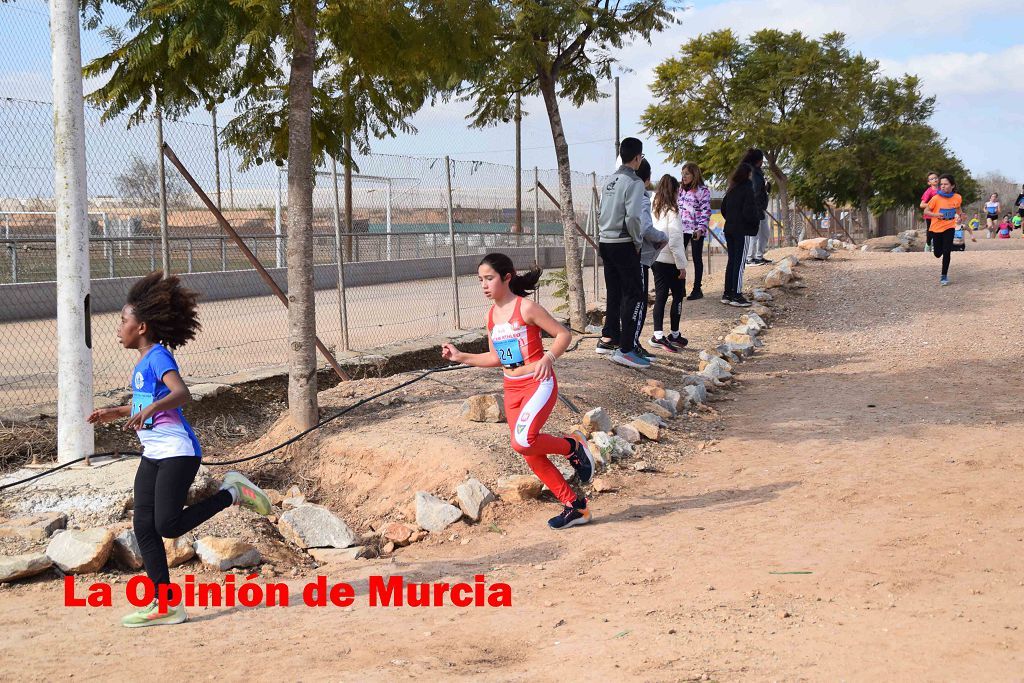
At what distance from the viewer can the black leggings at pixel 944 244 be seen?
14609mm

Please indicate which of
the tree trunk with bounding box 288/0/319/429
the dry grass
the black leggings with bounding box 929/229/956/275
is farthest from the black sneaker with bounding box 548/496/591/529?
the black leggings with bounding box 929/229/956/275

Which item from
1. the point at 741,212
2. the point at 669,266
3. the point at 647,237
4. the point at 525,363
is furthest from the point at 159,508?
the point at 741,212

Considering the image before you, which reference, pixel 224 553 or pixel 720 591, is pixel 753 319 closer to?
pixel 720 591

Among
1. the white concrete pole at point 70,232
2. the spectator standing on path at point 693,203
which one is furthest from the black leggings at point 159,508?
the spectator standing on path at point 693,203

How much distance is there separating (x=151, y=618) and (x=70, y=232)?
9.15ft

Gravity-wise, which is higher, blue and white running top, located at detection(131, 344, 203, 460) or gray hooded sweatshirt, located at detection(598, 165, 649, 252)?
gray hooded sweatshirt, located at detection(598, 165, 649, 252)

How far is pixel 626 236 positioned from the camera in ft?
30.2

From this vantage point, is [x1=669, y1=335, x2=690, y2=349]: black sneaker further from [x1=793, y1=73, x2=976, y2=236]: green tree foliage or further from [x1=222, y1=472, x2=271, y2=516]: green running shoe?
[x1=793, y1=73, x2=976, y2=236]: green tree foliage

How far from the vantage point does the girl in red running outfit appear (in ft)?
18.7

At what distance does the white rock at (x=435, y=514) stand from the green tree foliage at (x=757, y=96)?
87.9 feet

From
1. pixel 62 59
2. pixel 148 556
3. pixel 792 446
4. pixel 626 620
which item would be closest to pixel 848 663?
pixel 626 620

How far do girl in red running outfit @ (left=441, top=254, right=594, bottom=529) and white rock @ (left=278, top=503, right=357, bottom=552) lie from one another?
3.68 ft

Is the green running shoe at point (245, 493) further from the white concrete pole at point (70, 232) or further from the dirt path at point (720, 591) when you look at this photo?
the white concrete pole at point (70, 232)

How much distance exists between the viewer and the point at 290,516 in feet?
19.3
